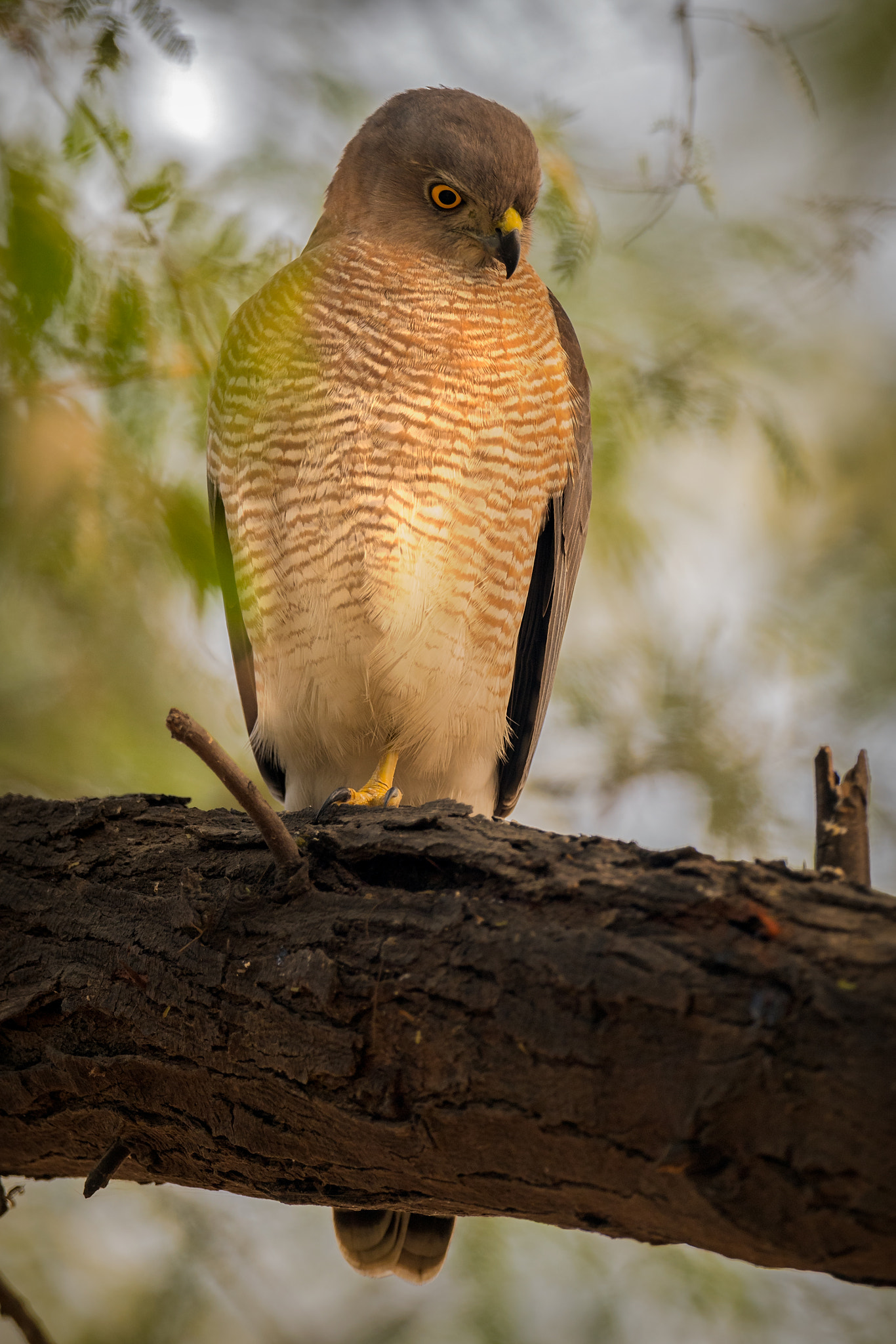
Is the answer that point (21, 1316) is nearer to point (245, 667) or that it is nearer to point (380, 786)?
point (380, 786)

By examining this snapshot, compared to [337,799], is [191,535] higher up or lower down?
lower down

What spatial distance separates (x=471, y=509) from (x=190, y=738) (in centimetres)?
185

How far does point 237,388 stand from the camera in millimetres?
3396

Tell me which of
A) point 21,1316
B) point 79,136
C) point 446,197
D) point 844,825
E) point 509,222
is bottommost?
point 21,1316

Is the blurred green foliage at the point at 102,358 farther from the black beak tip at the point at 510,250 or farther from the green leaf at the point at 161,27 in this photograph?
the black beak tip at the point at 510,250

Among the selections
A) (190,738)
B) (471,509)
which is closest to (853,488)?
(471,509)

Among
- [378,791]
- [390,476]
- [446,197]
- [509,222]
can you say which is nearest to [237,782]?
[390,476]

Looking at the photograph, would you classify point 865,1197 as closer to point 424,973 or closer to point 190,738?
point 424,973

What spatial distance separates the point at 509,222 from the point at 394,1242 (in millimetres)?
2968

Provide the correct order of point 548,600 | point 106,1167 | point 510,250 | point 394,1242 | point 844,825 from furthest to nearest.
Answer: point 548,600 < point 510,250 < point 394,1242 < point 106,1167 < point 844,825

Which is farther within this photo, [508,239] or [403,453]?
[508,239]

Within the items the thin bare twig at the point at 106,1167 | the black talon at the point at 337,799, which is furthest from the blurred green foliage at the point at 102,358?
the thin bare twig at the point at 106,1167

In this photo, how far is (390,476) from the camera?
3182mm

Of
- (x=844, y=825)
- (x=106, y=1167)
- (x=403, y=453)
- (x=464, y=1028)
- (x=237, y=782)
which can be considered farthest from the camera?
(x=403, y=453)
